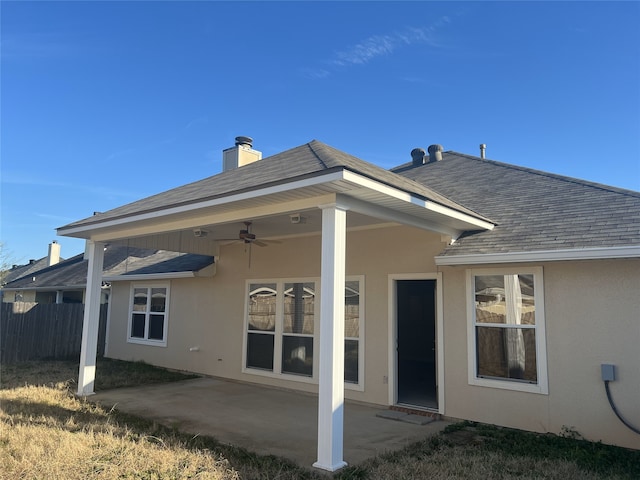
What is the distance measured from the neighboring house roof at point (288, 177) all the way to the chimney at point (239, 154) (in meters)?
4.01

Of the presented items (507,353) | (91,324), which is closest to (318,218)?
(507,353)

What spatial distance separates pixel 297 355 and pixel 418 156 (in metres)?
6.16

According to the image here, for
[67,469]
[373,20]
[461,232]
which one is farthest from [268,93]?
[67,469]

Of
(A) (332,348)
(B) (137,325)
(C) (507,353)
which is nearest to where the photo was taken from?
(A) (332,348)

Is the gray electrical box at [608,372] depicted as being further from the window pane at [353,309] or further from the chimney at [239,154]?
the chimney at [239,154]

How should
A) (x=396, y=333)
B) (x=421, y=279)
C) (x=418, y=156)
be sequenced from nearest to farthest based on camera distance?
(x=421, y=279) → (x=396, y=333) → (x=418, y=156)

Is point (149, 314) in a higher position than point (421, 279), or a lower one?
lower

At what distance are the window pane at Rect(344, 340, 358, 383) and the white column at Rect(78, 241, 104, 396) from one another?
4896 millimetres

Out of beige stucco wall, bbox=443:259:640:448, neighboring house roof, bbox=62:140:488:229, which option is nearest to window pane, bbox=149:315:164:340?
neighboring house roof, bbox=62:140:488:229

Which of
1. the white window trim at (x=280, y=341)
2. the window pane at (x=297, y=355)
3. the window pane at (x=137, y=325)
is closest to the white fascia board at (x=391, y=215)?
the white window trim at (x=280, y=341)

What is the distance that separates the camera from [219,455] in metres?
5.02

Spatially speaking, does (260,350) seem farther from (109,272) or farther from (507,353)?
(109,272)

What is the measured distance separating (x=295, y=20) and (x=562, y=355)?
9007 mm

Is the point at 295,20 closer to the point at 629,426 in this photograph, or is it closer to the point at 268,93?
the point at 268,93
